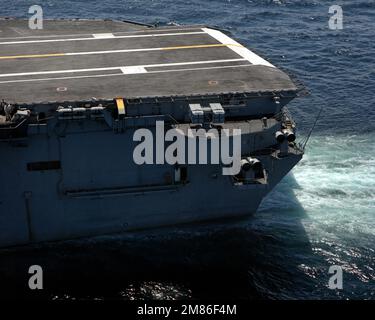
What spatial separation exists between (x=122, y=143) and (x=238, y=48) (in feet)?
46.2

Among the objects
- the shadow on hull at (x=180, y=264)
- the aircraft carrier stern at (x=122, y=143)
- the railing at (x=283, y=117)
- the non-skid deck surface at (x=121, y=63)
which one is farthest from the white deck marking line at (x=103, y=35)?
the shadow on hull at (x=180, y=264)

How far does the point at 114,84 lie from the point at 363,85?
2795 cm

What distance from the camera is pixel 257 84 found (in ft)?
114

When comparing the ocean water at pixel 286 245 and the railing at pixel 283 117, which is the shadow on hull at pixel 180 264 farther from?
the railing at pixel 283 117

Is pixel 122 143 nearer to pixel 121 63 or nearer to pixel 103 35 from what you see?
pixel 121 63

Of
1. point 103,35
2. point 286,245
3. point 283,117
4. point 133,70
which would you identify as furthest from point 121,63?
point 286,245

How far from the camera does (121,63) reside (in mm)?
37875

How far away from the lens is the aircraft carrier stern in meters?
30.8

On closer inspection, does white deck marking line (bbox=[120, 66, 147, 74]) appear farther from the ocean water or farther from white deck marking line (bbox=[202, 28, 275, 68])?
the ocean water

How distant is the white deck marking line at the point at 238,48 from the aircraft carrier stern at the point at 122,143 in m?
1.93

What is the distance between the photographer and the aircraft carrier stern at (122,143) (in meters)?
30.8
